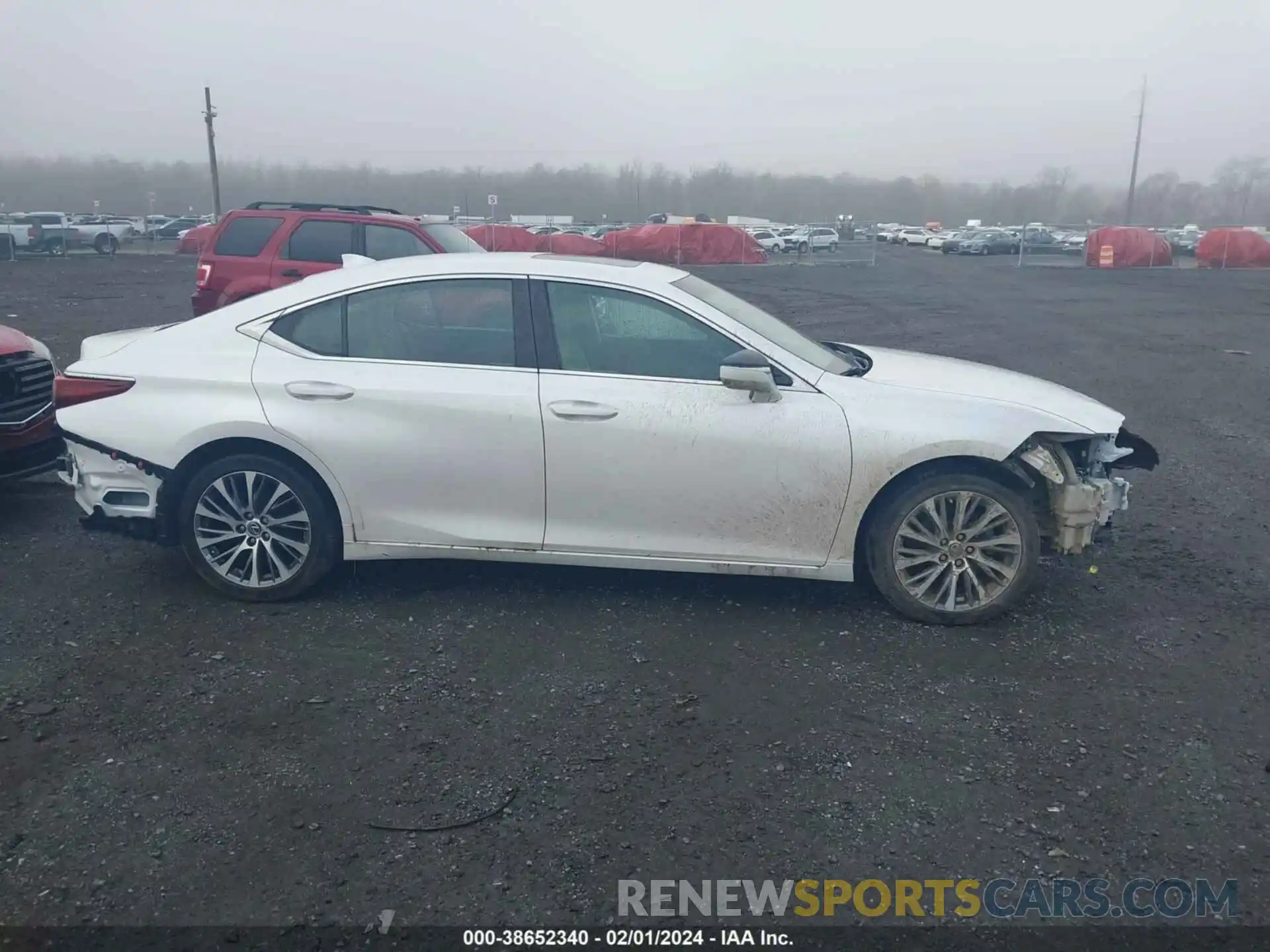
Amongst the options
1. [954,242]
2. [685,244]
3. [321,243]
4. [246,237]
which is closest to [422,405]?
[321,243]

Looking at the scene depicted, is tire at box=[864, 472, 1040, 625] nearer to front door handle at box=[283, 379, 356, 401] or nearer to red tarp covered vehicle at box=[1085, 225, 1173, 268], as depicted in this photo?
front door handle at box=[283, 379, 356, 401]

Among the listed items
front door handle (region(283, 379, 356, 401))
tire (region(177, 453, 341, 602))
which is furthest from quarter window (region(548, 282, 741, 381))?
tire (region(177, 453, 341, 602))

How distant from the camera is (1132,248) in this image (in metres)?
39.6

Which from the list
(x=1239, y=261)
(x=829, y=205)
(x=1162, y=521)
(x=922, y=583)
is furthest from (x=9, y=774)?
(x=829, y=205)

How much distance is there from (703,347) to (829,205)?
122298 millimetres

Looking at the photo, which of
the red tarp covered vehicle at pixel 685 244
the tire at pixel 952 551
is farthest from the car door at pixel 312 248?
the red tarp covered vehicle at pixel 685 244

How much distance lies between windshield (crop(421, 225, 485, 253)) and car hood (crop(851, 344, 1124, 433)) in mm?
6927

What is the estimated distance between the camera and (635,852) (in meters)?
3.18

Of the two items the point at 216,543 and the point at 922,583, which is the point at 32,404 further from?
the point at 922,583

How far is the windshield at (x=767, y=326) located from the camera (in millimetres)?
5066

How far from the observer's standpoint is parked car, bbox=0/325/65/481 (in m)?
6.01

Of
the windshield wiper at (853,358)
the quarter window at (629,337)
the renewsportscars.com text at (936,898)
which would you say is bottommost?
the renewsportscars.com text at (936,898)

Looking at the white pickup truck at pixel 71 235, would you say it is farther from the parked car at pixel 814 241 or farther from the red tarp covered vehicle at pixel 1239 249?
the red tarp covered vehicle at pixel 1239 249

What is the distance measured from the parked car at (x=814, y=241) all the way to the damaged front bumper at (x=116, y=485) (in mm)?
45648
